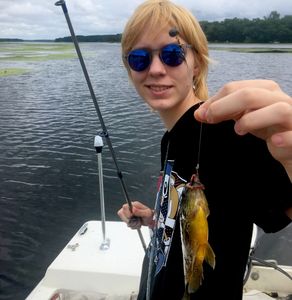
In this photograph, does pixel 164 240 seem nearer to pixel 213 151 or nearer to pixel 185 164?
pixel 185 164

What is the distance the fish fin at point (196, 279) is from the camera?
5.70 feet

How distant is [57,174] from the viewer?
44.5ft

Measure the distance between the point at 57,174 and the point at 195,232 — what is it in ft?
40.8

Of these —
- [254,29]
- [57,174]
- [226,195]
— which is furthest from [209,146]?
[254,29]

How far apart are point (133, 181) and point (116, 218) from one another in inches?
85.0

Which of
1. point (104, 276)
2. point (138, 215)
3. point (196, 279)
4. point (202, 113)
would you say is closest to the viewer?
point (202, 113)

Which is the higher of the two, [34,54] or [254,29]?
[254,29]

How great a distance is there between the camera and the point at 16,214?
Result: 11055 millimetres

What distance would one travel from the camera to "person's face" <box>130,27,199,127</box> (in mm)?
2119

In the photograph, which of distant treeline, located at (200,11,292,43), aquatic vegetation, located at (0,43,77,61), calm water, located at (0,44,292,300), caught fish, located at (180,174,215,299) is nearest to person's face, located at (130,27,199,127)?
calm water, located at (0,44,292,300)

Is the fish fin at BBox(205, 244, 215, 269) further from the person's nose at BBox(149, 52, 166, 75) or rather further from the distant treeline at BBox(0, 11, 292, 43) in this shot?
the distant treeline at BBox(0, 11, 292, 43)

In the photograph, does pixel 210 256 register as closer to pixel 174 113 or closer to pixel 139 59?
pixel 174 113

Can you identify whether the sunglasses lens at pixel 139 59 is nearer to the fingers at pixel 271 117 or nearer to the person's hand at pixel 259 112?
the person's hand at pixel 259 112

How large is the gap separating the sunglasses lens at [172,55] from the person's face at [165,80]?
0.02 metres
